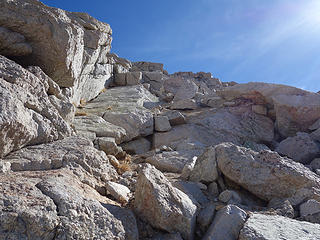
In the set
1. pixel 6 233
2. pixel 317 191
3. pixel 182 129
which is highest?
pixel 182 129

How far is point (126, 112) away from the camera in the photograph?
11.9m

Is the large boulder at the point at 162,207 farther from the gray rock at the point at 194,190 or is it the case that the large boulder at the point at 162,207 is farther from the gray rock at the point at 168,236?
the gray rock at the point at 194,190

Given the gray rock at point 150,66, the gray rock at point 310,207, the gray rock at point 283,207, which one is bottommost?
the gray rock at point 283,207

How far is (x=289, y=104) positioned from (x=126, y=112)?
8782mm

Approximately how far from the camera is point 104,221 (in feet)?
10.1

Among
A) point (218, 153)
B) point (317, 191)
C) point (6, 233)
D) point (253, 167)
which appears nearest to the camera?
point (6, 233)

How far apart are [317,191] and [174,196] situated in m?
3.27

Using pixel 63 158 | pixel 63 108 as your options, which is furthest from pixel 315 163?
pixel 63 108

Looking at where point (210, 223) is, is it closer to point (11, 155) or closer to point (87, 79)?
point (11, 155)

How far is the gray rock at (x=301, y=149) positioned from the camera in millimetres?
10047

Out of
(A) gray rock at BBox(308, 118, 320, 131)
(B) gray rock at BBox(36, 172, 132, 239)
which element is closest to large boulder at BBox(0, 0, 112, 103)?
(B) gray rock at BBox(36, 172, 132, 239)

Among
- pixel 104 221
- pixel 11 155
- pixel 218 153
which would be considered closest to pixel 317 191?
pixel 218 153

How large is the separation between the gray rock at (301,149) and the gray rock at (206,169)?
600cm

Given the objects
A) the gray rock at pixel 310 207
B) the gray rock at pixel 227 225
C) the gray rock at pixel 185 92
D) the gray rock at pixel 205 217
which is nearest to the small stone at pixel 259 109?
the gray rock at pixel 185 92
